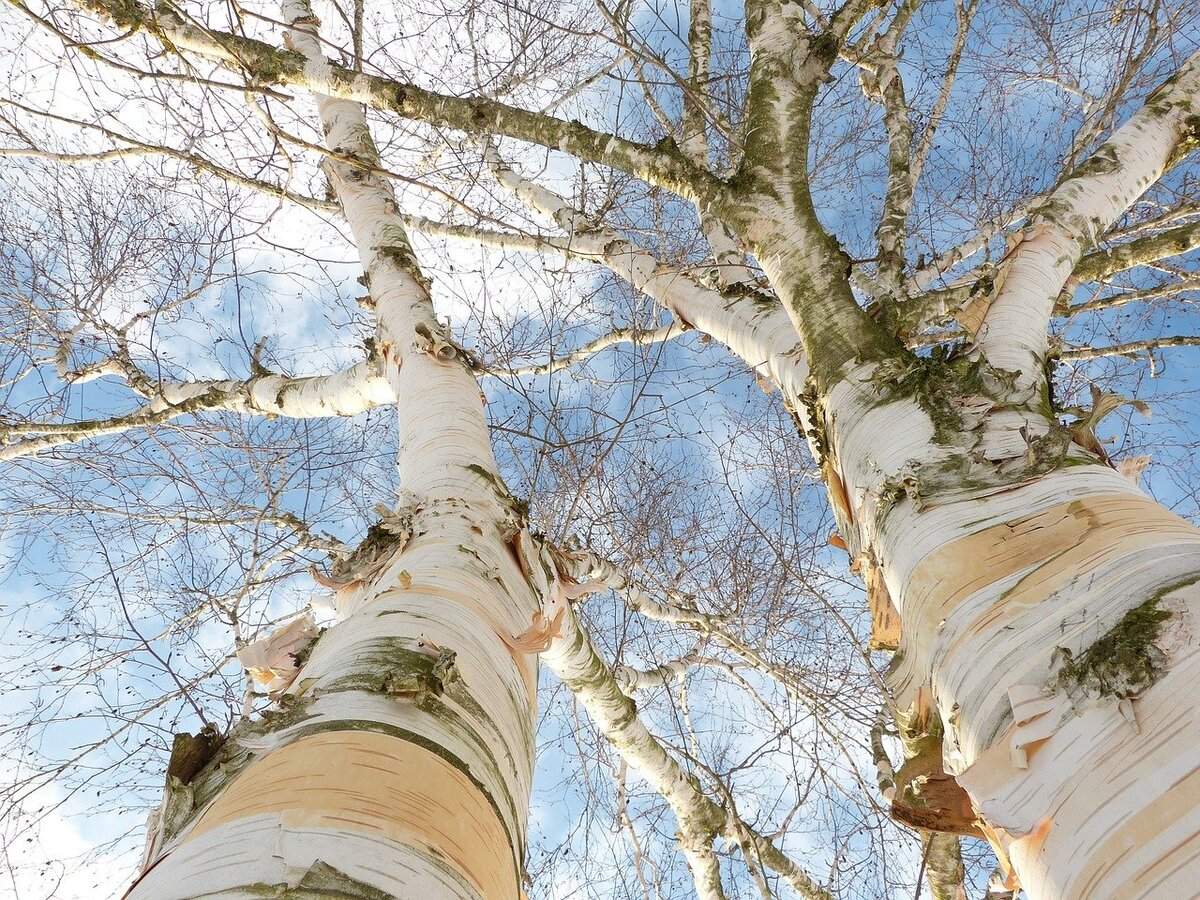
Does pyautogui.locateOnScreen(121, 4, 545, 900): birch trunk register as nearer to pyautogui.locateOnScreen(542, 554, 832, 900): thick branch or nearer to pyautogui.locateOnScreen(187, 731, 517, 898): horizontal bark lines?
pyautogui.locateOnScreen(187, 731, 517, 898): horizontal bark lines

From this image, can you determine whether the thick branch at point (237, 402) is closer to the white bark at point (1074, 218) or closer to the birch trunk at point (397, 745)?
the birch trunk at point (397, 745)

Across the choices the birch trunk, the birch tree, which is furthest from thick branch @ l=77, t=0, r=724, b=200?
the birch trunk

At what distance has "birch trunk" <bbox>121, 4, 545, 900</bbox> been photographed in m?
0.68

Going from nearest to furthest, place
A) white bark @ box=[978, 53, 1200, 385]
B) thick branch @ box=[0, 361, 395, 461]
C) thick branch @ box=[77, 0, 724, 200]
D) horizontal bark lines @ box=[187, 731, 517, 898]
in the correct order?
horizontal bark lines @ box=[187, 731, 517, 898]
white bark @ box=[978, 53, 1200, 385]
thick branch @ box=[77, 0, 724, 200]
thick branch @ box=[0, 361, 395, 461]

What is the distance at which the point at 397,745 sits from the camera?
0.85m

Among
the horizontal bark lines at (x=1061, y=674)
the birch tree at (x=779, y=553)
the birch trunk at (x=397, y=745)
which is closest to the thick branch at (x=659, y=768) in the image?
the birch tree at (x=779, y=553)

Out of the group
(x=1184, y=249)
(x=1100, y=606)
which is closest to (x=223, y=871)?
(x=1100, y=606)

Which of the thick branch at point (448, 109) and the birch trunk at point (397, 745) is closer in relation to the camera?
the birch trunk at point (397, 745)

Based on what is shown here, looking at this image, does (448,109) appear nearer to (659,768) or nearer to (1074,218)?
(1074,218)

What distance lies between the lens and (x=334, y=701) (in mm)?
917

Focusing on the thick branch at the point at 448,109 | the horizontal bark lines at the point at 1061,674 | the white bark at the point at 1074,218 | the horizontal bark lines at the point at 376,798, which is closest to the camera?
the horizontal bark lines at the point at 1061,674

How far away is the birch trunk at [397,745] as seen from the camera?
0.68 m

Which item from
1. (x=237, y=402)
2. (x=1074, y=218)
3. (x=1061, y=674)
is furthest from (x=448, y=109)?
(x=1061, y=674)

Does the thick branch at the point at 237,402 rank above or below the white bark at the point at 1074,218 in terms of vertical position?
above
